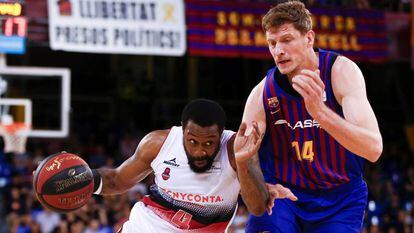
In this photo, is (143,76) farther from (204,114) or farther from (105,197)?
(204,114)

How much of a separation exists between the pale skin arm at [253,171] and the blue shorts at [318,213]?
105 mm

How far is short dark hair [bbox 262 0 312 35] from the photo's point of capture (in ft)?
16.8

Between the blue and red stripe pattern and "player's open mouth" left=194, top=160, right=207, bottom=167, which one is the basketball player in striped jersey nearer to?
the blue and red stripe pattern

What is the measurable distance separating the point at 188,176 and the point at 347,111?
1.44 m

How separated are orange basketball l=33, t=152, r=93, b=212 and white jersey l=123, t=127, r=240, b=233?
49cm

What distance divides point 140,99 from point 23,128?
5.17 m

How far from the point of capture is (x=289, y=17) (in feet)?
16.8

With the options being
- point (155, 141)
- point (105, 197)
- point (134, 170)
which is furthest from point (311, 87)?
point (105, 197)

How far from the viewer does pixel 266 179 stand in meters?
5.48

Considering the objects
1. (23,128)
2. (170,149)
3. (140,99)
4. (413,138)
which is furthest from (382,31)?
(170,149)

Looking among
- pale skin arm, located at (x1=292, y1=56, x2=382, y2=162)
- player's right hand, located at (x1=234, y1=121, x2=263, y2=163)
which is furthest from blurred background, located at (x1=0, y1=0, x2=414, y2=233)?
pale skin arm, located at (x1=292, y1=56, x2=382, y2=162)

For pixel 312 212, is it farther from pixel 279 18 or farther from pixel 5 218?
pixel 5 218

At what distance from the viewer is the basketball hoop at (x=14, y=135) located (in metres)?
13.5

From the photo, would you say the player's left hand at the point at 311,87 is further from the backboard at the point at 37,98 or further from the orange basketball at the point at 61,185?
the backboard at the point at 37,98
